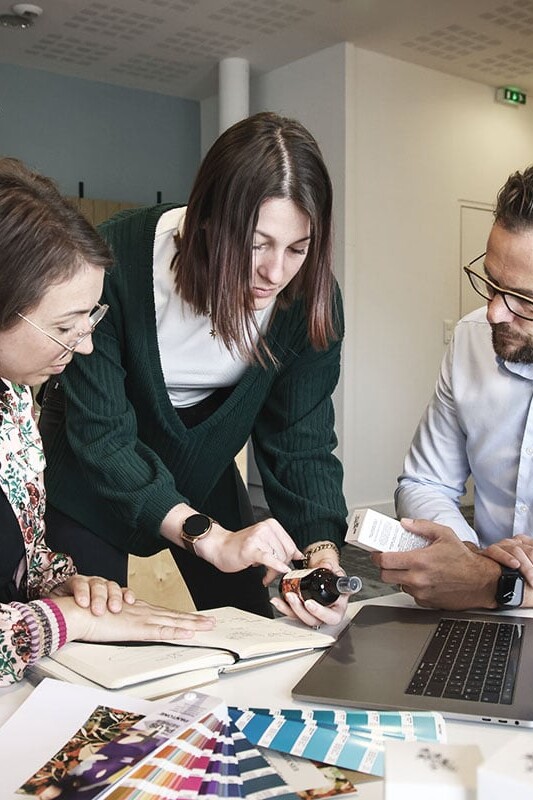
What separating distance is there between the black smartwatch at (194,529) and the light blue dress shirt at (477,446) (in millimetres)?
502

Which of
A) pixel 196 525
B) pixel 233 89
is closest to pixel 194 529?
pixel 196 525

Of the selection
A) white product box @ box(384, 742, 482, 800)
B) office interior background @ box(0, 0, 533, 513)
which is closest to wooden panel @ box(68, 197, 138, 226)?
office interior background @ box(0, 0, 533, 513)

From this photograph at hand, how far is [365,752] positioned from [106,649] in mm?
431

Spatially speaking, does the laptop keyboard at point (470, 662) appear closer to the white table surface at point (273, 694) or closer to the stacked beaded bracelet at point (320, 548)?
the white table surface at point (273, 694)

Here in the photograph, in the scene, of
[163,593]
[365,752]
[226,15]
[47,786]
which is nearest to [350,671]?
[365,752]

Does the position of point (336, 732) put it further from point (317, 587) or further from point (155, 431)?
point (155, 431)

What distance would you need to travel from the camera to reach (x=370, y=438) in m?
5.96

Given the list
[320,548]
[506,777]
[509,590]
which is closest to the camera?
[506,777]

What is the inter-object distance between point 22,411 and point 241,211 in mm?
478

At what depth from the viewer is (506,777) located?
498 millimetres

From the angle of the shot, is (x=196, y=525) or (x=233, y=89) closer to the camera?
(x=196, y=525)

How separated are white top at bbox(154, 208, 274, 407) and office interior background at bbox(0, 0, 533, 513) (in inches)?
155

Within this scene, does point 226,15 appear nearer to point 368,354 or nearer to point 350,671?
Result: point 368,354

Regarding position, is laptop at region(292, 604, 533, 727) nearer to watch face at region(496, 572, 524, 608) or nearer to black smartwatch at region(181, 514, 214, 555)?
watch face at region(496, 572, 524, 608)
